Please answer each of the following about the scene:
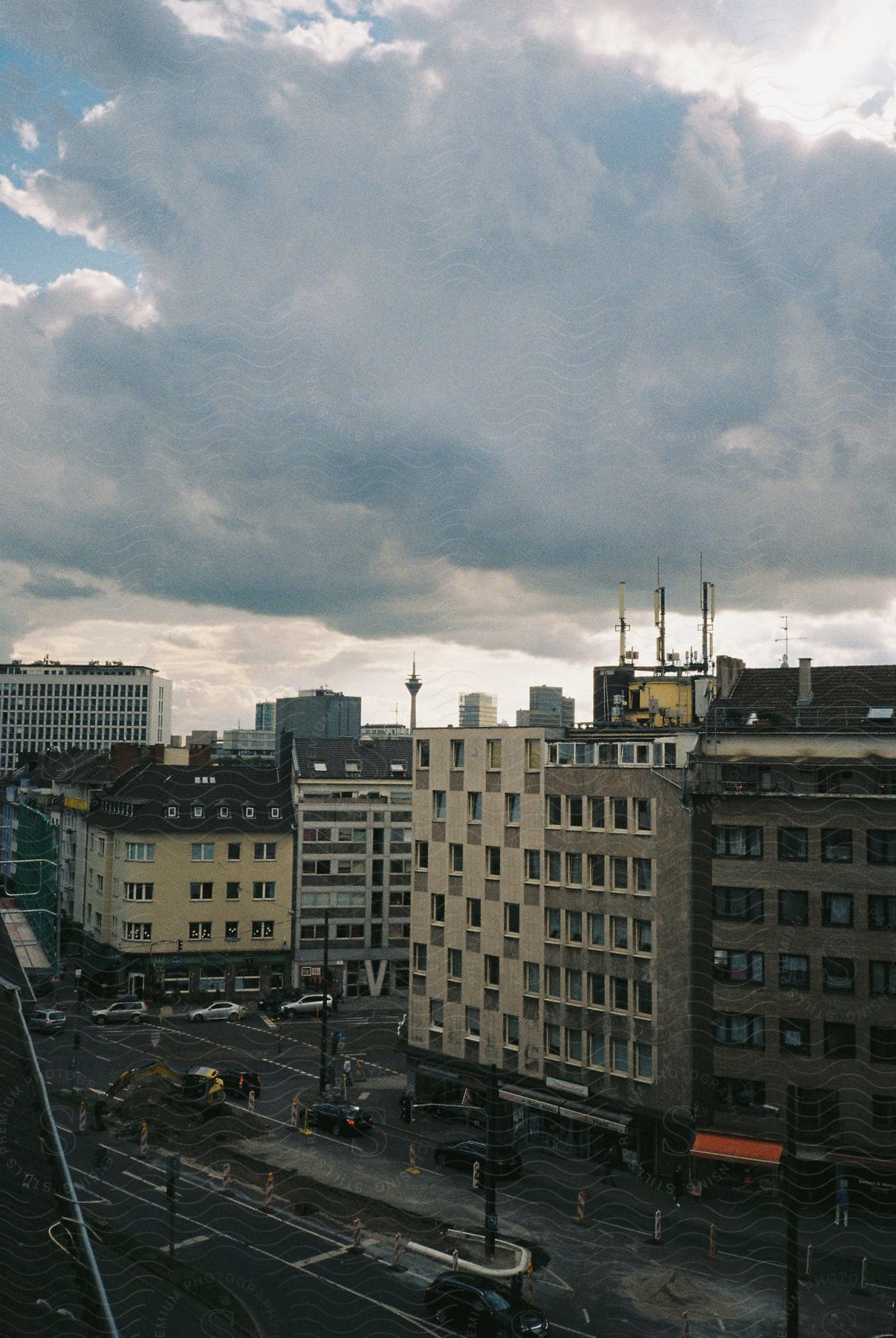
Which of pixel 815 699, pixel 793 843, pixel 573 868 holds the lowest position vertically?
pixel 573 868

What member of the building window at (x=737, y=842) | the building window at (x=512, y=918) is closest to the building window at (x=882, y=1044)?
the building window at (x=737, y=842)

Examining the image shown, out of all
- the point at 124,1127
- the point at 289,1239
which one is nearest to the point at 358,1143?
the point at 124,1127

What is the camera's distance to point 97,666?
31.3m

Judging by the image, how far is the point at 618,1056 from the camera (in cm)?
843

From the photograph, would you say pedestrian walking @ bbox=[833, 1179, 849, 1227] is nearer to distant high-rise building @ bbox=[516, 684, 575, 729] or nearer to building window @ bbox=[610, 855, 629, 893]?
building window @ bbox=[610, 855, 629, 893]

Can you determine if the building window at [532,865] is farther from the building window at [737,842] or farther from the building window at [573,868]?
the building window at [737,842]

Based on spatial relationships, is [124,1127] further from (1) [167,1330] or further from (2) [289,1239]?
(1) [167,1330]

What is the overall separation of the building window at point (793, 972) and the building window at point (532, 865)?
7.99 ft

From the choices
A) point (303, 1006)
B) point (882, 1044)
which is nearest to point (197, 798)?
point (303, 1006)

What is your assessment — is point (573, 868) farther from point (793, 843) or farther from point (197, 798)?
point (197, 798)

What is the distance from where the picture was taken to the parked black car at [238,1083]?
957 centimetres

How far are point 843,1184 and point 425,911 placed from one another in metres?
4.70

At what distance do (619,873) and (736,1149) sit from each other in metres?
2.28

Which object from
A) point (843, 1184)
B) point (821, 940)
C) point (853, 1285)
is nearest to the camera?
point (853, 1285)
